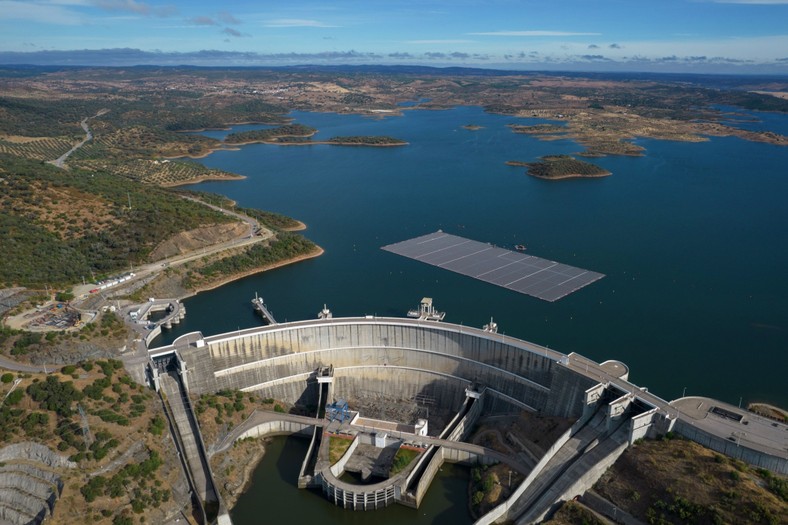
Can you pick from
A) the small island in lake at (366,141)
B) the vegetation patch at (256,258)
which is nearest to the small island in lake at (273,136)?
the small island in lake at (366,141)

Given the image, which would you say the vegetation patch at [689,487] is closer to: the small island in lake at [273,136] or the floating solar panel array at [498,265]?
the floating solar panel array at [498,265]

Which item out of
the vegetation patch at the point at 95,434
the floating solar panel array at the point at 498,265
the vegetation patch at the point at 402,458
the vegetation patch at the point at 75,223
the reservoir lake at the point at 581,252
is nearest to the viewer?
the vegetation patch at the point at 95,434

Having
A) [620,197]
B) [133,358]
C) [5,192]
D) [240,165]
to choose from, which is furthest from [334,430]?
[240,165]

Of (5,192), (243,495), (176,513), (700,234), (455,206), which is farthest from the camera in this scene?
(455,206)

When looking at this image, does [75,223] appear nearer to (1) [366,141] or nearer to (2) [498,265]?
(2) [498,265]

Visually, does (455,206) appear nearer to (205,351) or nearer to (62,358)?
(205,351)

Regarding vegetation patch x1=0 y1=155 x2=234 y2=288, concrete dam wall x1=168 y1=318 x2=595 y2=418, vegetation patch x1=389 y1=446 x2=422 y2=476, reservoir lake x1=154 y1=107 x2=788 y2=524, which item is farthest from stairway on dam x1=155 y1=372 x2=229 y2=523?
vegetation patch x1=0 y1=155 x2=234 y2=288

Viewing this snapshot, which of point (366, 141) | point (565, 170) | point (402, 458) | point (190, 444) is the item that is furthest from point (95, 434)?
point (366, 141)
